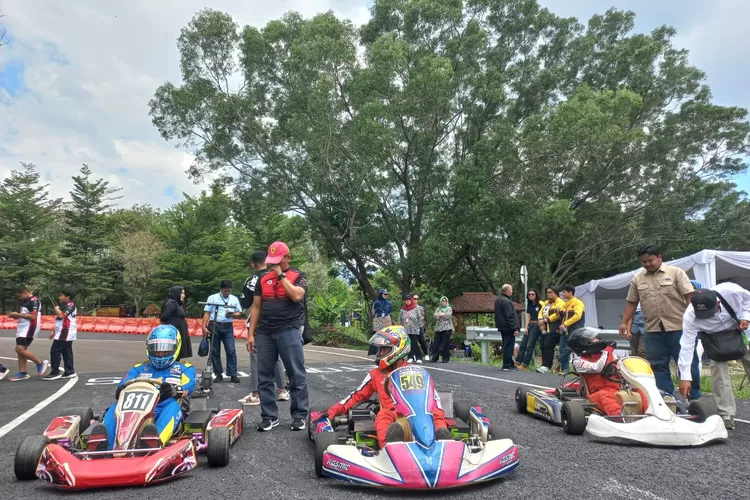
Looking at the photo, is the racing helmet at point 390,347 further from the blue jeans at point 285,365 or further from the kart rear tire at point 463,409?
the blue jeans at point 285,365

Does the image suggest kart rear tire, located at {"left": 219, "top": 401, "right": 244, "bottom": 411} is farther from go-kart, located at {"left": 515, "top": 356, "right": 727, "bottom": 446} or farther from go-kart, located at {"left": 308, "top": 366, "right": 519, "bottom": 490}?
go-kart, located at {"left": 515, "top": 356, "right": 727, "bottom": 446}

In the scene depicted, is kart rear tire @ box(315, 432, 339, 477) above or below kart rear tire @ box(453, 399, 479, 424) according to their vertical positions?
below

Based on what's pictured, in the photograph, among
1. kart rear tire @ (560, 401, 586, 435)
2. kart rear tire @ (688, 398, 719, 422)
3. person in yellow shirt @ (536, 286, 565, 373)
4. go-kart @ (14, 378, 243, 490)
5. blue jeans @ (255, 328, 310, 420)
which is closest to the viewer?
go-kart @ (14, 378, 243, 490)

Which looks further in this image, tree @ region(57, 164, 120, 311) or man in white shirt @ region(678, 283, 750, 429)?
tree @ region(57, 164, 120, 311)

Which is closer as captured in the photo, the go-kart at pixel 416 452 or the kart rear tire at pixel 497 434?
the go-kart at pixel 416 452

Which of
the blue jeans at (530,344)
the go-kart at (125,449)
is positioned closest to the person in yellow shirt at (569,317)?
the blue jeans at (530,344)

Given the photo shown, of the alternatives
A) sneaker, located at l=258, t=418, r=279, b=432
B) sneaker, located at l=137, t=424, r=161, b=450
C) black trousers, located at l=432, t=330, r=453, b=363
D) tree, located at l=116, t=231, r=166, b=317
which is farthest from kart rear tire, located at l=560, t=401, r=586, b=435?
tree, located at l=116, t=231, r=166, b=317

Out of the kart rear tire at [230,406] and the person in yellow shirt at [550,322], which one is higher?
the person in yellow shirt at [550,322]

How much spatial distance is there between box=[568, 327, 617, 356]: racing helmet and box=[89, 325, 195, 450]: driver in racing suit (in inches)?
162

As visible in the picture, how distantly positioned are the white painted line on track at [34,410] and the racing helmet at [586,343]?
6.30 meters

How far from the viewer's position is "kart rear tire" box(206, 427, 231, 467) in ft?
14.0

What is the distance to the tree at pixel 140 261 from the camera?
1624 inches

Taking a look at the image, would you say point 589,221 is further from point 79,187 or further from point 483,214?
point 79,187

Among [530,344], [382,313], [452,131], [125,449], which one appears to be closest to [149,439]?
[125,449]
